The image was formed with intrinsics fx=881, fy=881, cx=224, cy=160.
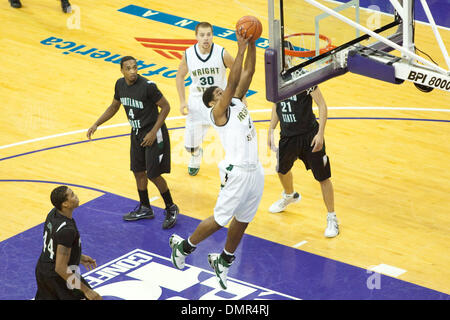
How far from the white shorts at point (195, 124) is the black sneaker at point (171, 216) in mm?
1593

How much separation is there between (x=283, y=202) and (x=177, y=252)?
2001mm

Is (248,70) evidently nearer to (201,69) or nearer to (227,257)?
(227,257)

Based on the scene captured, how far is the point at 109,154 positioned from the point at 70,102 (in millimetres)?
1971

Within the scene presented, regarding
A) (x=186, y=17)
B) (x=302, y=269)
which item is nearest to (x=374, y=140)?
(x=302, y=269)

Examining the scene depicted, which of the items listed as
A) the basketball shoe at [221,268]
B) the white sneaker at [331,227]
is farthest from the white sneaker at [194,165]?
the basketball shoe at [221,268]

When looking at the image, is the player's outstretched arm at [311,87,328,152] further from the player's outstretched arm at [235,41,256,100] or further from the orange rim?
the player's outstretched arm at [235,41,256,100]

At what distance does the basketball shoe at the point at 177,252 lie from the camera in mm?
9086

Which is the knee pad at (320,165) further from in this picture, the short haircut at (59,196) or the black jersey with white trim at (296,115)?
the short haircut at (59,196)

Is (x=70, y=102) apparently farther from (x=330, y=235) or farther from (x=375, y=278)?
(x=375, y=278)

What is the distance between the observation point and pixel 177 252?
9125mm

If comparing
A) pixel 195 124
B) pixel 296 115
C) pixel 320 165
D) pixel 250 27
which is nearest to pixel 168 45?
pixel 195 124

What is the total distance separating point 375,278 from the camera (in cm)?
925

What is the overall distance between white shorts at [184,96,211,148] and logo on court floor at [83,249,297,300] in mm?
2496
